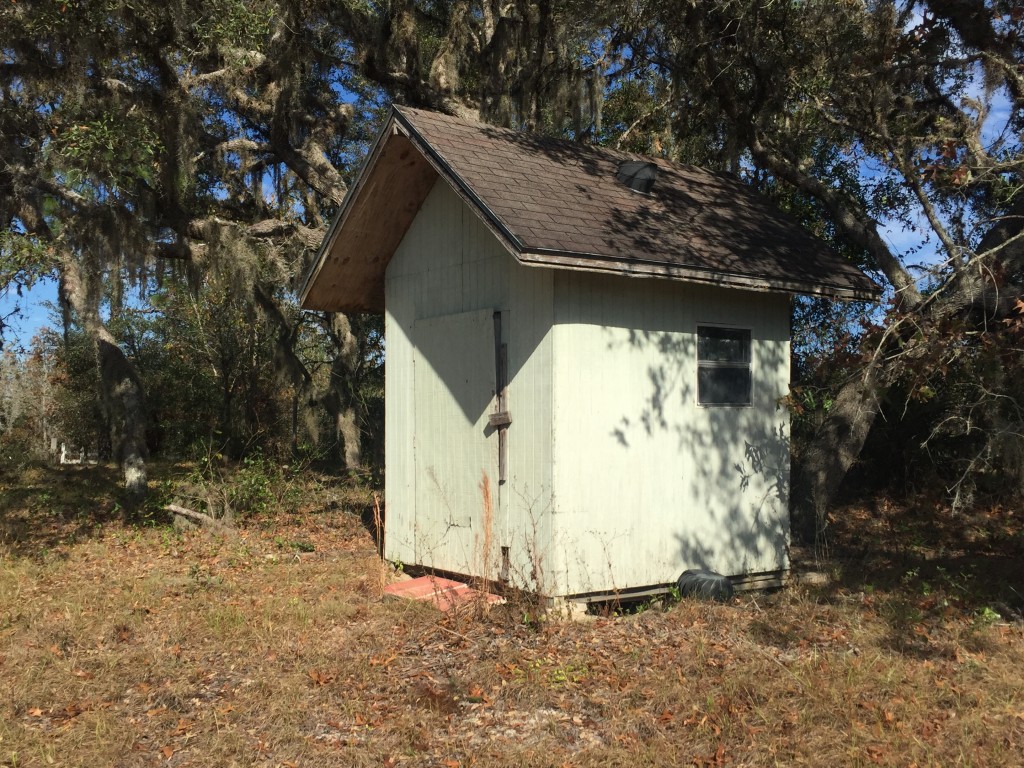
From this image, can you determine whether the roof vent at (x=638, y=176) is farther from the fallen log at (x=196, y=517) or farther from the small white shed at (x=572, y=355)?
the fallen log at (x=196, y=517)

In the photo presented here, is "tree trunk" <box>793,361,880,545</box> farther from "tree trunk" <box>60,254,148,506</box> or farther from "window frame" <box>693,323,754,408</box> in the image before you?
"tree trunk" <box>60,254,148,506</box>

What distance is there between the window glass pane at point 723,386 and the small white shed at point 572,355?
2cm

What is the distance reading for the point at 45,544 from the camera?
11781mm

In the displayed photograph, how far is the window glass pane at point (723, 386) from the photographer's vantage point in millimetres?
9039

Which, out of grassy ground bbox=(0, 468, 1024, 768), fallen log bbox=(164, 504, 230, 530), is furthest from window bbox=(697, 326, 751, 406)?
fallen log bbox=(164, 504, 230, 530)

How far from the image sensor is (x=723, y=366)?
9.24 m

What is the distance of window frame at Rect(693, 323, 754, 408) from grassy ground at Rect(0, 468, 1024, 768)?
1880 millimetres

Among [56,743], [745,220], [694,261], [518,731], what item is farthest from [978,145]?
[56,743]

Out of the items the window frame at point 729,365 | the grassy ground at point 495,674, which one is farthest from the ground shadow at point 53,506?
the window frame at point 729,365

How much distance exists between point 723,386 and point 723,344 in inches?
16.4

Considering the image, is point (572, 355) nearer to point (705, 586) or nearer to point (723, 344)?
point (723, 344)

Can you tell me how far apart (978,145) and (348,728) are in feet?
29.5

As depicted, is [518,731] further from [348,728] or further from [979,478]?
[979,478]

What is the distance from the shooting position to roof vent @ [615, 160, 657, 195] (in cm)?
984
